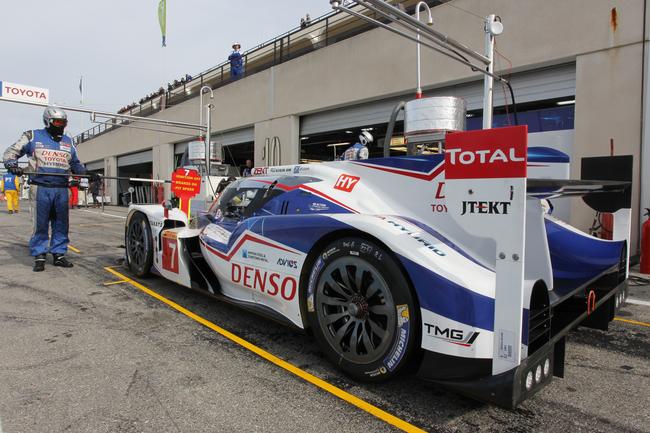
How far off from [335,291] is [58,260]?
5.27m

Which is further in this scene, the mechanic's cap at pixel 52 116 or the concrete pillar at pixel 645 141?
the concrete pillar at pixel 645 141

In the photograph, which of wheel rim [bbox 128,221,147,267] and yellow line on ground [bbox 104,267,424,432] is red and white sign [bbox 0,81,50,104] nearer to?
wheel rim [bbox 128,221,147,267]

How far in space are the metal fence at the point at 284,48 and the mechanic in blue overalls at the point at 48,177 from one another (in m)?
6.48

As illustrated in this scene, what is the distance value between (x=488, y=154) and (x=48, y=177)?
20.7 ft

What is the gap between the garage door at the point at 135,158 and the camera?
84.0 feet

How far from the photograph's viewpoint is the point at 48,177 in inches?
235

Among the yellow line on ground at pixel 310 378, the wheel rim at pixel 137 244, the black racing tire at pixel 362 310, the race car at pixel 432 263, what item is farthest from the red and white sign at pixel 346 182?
the wheel rim at pixel 137 244

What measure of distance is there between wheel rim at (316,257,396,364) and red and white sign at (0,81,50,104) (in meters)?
15.0

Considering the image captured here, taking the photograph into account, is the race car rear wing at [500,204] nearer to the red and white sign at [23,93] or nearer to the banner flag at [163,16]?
the red and white sign at [23,93]

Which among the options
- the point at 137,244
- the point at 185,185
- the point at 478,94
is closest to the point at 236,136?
the point at 478,94

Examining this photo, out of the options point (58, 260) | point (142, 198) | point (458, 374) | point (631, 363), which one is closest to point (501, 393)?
point (458, 374)

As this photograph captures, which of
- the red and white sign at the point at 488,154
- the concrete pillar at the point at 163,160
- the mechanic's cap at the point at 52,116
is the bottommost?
the red and white sign at the point at 488,154

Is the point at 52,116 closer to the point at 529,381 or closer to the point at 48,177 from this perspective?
the point at 48,177

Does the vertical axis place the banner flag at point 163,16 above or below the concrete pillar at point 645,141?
above
